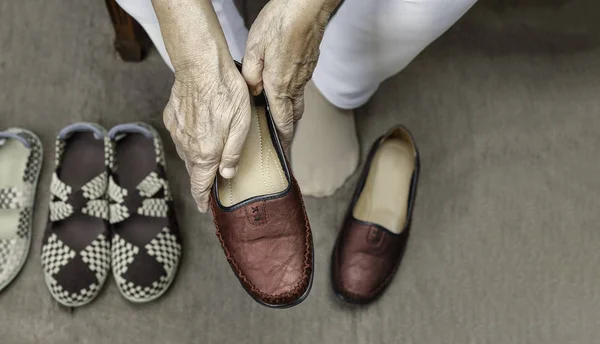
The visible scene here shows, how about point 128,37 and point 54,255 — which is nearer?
point 54,255

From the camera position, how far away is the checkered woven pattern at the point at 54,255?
105 cm

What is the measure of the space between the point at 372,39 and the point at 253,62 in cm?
26

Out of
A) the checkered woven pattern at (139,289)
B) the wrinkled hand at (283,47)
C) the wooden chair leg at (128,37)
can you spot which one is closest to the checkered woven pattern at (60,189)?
the checkered woven pattern at (139,289)

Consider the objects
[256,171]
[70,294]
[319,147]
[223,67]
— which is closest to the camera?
[223,67]

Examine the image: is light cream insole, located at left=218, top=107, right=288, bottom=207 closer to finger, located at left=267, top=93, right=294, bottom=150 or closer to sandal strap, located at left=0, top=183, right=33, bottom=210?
finger, located at left=267, top=93, right=294, bottom=150

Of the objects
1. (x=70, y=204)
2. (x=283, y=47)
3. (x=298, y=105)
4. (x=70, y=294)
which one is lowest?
(x=70, y=294)

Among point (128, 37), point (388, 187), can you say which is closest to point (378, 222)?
point (388, 187)

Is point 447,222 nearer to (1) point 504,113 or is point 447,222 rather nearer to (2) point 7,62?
(1) point 504,113

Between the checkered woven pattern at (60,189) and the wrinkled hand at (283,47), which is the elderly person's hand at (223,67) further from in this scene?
the checkered woven pattern at (60,189)

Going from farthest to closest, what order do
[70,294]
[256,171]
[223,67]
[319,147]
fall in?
[319,147]
[70,294]
[256,171]
[223,67]

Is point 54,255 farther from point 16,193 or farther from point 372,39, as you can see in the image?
point 372,39

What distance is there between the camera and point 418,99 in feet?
4.07

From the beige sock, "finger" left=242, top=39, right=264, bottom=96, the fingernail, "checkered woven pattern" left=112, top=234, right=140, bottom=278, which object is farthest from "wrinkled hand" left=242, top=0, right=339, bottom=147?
"checkered woven pattern" left=112, top=234, right=140, bottom=278

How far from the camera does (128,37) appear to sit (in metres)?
1.18
